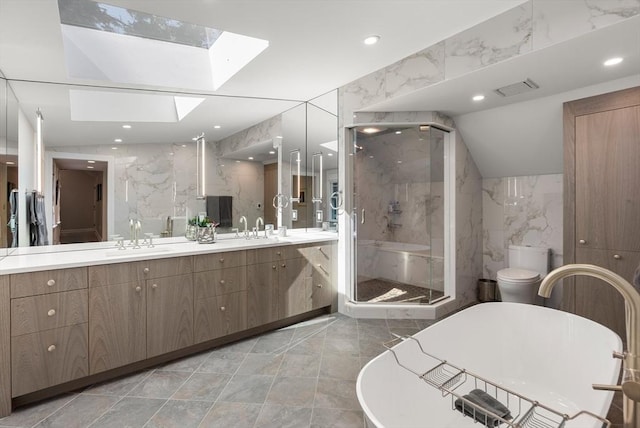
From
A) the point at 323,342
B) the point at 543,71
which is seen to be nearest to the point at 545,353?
the point at 323,342

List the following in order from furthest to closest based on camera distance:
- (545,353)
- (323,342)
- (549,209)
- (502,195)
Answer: (502,195) < (549,209) < (323,342) < (545,353)

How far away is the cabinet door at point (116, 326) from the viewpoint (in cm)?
214

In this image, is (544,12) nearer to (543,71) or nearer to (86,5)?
(543,71)

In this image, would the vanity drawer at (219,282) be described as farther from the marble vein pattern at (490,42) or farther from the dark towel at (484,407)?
the marble vein pattern at (490,42)

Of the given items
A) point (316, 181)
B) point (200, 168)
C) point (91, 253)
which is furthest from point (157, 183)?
point (316, 181)

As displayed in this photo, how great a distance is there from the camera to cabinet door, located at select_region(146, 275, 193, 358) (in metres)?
2.37

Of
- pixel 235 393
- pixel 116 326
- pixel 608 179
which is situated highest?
pixel 608 179

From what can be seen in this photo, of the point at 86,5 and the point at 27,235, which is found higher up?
the point at 86,5

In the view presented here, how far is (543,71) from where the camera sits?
2.36 meters

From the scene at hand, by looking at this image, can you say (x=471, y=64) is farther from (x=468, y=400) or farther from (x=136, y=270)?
(x=136, y=270)

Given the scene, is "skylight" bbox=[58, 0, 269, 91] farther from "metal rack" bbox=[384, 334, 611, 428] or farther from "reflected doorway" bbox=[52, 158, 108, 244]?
"metal rack" bbox=[384, 334, 611, 428]

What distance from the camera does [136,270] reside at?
231cm

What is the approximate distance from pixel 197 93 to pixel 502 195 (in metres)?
3.78

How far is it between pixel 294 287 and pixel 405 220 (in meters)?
1.92
